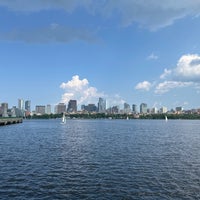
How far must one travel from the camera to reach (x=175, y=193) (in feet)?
103

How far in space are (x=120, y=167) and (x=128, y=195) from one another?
14145mm

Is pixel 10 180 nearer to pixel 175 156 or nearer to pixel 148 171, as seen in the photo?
pixel 148 171

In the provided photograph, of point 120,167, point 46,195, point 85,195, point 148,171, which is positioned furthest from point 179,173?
point 46,195

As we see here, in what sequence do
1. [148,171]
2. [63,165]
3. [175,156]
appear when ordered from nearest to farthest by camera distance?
[148,171]
[63,165]
[175,156]

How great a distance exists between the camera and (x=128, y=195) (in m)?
30.5

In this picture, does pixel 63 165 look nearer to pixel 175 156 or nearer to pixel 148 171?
pixel 148 171

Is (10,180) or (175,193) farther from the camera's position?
(10,180)

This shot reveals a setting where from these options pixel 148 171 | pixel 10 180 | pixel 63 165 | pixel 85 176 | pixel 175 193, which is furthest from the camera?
pixel 63 165

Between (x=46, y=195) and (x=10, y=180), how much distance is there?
7.94 meters

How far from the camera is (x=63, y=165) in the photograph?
46.7m

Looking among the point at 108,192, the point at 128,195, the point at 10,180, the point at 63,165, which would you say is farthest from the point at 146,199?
the point at 63,165

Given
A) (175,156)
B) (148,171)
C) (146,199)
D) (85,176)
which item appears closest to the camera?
(146,199)

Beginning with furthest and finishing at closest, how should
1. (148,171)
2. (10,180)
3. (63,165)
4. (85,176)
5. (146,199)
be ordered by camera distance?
1. (63,165)
2. (148,171)
3. (85,176)
4. (10,180)
5. (146,199)

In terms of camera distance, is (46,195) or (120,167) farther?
(120,167)
